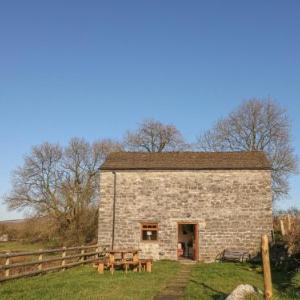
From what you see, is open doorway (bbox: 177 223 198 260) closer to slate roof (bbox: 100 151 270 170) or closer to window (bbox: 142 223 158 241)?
window (bbox: 142 223 158 241)

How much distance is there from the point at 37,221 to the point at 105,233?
18.4 m

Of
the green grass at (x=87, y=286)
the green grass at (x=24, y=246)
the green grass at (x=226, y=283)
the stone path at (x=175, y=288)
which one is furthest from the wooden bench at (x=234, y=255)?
the green grass at (x=24, y=246)

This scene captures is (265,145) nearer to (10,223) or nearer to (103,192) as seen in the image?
(103,192)

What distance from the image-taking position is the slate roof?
73.6ft

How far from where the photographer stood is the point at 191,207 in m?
22.0

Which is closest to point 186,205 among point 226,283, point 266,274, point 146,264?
point 146,264

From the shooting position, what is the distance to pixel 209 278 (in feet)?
47.1

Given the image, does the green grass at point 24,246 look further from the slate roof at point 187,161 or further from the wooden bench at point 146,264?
the wooden bench at point 146,264

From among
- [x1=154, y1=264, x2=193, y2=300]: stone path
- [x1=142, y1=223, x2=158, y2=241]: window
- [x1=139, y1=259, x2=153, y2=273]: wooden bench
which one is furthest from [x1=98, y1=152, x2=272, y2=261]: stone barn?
[x1=154, y1=264, x2=193, y2=300]: stone path

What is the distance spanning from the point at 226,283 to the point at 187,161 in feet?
35.6

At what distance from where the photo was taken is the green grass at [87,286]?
34.6 feet

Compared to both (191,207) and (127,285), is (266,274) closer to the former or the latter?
(127,285)

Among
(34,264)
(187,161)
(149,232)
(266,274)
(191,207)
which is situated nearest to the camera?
(266,274)

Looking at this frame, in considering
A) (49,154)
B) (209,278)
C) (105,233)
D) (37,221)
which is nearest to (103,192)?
(105,233)
